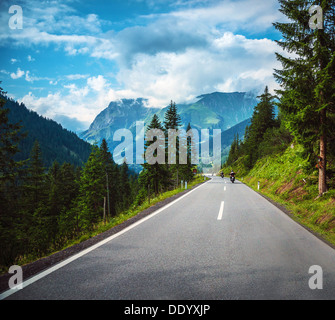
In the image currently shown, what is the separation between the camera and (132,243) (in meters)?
4.98

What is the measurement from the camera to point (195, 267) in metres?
3.64

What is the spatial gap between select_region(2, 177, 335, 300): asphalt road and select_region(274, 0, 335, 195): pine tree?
5.33m

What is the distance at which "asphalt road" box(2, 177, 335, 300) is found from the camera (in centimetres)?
287

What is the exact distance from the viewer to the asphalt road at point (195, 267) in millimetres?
2867

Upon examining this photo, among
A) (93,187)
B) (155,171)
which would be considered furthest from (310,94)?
(93,187)

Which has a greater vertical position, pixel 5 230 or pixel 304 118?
pixel 304 118

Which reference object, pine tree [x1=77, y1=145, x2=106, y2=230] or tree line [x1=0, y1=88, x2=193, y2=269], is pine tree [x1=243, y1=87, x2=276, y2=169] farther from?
pine tree [x1=77, y1=145, x2=106, y2=230]

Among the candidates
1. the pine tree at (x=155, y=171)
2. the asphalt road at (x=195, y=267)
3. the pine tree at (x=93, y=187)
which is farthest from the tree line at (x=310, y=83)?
the pine tree at (x=93, y=187)

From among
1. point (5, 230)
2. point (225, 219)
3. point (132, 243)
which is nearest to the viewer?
point (132, 243)

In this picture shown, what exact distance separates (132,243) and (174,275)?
6.26ft

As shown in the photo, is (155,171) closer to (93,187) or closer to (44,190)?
(93,187)

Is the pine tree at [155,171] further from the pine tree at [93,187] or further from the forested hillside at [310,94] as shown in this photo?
the forested hillside at [310,94]
